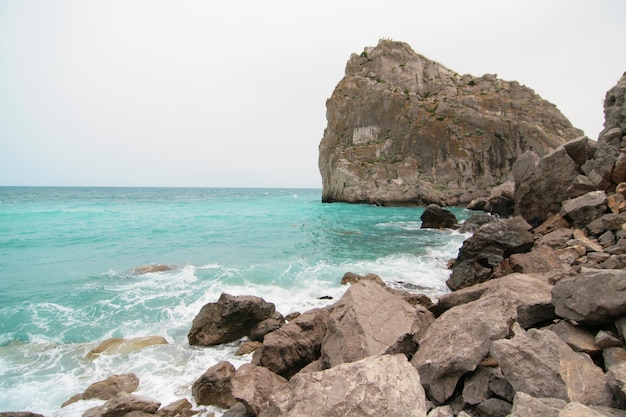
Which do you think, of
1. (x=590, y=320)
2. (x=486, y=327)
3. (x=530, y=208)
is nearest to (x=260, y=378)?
(x=486, y=327)

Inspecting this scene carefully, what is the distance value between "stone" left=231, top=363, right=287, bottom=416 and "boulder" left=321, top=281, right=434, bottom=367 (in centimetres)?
95

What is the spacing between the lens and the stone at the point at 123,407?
5078 mm

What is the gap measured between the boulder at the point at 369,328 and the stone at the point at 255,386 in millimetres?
952

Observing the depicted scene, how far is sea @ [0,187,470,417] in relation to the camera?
6.84 meters

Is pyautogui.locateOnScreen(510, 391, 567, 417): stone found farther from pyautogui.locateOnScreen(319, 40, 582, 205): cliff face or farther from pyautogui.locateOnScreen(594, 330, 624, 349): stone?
pyautogui.locateOnScreen(319, 40, 582, 205): cliff face

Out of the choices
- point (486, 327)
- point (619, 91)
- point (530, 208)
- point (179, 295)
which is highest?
point (619, 91)

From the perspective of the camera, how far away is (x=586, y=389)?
117 inches

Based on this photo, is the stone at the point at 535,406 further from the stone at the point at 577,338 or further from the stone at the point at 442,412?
the stone at the point at 577,338

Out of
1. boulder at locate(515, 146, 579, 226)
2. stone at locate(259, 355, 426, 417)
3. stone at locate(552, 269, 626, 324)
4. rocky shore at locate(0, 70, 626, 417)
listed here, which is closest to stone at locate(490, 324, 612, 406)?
rocky shore at locate(0, 70, 626, 417)

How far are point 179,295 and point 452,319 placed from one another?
9660 mm

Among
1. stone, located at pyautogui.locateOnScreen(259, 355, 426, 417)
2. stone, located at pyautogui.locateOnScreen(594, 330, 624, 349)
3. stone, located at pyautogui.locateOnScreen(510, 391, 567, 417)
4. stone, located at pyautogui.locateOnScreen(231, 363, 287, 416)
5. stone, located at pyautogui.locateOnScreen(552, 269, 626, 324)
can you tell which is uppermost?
stone, located at pyautogui.locateOnScreen(552, 269, 626, 324)

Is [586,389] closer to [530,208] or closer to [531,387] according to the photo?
[531,387]

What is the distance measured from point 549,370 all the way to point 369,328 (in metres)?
2.28

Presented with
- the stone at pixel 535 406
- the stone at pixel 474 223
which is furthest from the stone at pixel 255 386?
the stone at pixel 474 223
